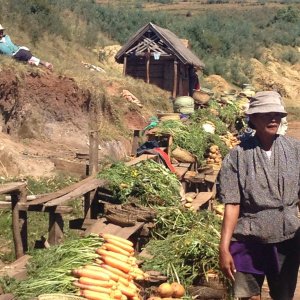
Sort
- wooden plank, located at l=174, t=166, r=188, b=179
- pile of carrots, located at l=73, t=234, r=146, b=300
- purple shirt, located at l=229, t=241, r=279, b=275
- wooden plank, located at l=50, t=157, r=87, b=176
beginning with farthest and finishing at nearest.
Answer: wooden plank, located at l=50, t=157, r=87, b=176, wooden plank, located at l=174, t=166, r=188, b=179, pile of carrots, located at l=73, t=234, r=146, b=300, purple shirt, located at l=229, t=241, r=279, b=275

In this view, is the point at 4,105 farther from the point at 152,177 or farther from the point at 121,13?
the point at 121,13

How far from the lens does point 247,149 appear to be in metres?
4.23

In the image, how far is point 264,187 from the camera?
4.17 meters

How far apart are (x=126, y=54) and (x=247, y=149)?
2285 cm

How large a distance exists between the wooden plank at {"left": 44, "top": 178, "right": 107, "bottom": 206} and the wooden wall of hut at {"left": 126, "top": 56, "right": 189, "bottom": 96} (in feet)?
56.7

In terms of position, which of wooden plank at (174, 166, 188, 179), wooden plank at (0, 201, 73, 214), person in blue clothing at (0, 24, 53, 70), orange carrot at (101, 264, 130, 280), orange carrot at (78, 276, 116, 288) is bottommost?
wooden plank at (174, 166, 188, 179)

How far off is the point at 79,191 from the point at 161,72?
1874 centimetres

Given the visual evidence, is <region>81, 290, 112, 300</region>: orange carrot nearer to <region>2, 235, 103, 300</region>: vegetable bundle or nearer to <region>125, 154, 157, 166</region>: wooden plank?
<region>2, 235, 103, 300</region>: vegetable bundle

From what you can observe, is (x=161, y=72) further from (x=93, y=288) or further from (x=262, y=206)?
(x=262, y=206)

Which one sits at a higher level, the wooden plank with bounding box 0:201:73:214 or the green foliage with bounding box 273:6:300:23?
the green foliage with bounding box 273:6:300:23

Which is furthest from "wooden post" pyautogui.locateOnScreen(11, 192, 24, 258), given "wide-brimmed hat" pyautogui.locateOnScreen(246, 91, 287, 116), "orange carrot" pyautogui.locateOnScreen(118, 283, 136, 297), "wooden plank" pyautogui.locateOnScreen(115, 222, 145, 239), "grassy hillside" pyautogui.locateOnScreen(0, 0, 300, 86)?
"grassy hillside" pyautogui.locateOnScreen(0, 0, 300, 86)

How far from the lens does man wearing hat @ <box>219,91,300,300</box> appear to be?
4.18 metres

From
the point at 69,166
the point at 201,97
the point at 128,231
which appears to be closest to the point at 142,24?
the point at 201,97

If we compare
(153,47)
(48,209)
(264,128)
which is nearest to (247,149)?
(264,128)
